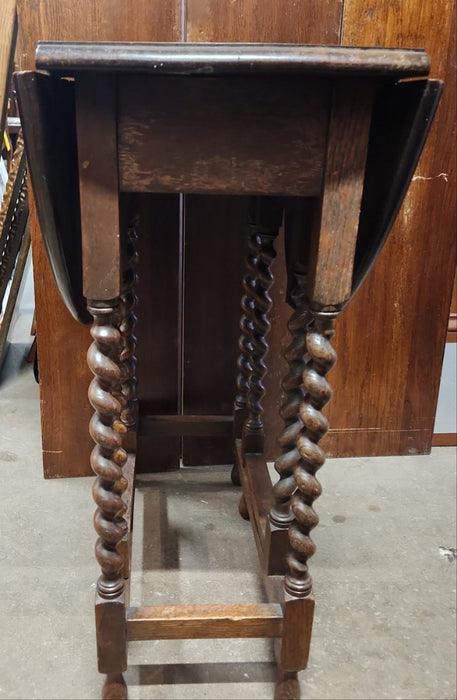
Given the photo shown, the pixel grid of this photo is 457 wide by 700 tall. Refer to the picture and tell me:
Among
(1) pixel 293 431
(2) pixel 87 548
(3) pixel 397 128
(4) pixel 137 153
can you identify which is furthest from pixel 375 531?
(4) pixel 137 153

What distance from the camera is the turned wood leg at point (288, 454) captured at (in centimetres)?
125

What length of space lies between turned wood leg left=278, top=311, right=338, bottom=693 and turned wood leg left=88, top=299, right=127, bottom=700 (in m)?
0.30

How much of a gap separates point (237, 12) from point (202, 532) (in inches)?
51.9

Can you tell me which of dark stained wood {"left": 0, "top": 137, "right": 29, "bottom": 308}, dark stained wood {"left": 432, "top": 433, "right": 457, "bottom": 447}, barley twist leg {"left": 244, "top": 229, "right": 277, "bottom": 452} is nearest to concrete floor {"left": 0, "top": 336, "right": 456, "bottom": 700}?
dark stained wood {"left": 432, "top": 433, "right": 457, "bottom": 447}

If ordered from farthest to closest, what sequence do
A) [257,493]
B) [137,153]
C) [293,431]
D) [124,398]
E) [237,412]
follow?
1. [237,412]
2. [124,398]
3. [257,493]
4. [293,431]
5. [137,153]

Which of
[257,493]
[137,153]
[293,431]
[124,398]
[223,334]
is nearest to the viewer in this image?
[137,153]

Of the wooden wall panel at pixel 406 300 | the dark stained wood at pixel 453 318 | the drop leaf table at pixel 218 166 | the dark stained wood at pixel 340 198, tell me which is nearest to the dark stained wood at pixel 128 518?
the drop leaf table at pixel 218 166

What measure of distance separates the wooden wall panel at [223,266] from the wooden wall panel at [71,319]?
52 millimetres

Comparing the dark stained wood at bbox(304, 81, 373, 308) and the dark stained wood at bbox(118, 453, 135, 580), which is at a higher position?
the dark stained wood at bbox(304, 81, 373, 308)

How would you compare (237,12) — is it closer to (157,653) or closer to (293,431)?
(293,431)

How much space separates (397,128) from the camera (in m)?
0.97

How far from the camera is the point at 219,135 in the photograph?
0.91m

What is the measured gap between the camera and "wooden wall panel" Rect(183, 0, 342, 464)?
5.20 feet

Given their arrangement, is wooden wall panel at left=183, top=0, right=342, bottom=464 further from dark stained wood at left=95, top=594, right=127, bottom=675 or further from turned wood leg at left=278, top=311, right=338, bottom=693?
dark stained wood at left=95, top=594, right=127, bottom=675
